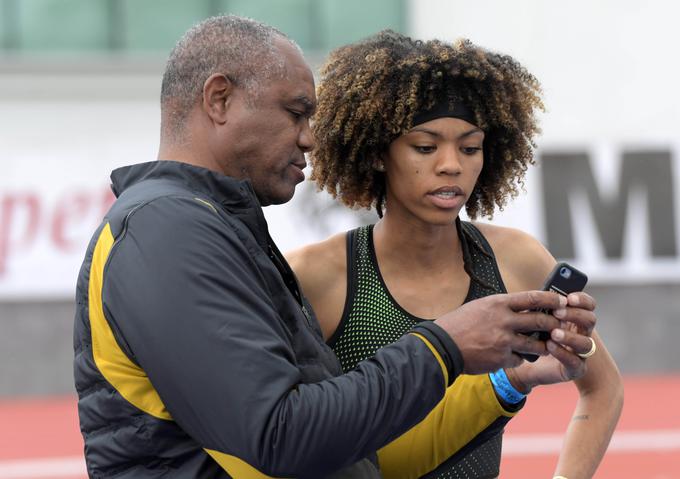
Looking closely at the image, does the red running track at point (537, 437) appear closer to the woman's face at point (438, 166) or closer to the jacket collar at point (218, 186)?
the woman's face at point (438, 166)

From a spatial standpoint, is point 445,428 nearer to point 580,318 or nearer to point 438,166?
point 580,318

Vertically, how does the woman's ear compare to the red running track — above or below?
above

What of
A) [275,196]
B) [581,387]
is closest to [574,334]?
[275,196]

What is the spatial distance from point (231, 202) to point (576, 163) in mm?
11008

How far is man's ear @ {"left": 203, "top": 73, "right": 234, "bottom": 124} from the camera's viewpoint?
2297 millimetres

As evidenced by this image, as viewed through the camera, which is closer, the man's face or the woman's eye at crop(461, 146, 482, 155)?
the man's face

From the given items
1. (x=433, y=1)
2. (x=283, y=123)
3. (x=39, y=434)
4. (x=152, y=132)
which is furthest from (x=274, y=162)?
(x=433, y=1)

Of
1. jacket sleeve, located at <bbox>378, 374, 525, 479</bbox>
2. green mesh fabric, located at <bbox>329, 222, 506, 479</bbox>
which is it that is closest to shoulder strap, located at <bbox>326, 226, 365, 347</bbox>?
green mesh fabric, located at <bbox>329, 222, 506, 479</bbox>

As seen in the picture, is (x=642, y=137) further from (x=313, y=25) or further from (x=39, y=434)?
(x=39, y=434)

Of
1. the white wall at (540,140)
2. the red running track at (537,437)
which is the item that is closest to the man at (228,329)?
the red running track at (537,437)

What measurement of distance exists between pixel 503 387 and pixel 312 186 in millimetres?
9354

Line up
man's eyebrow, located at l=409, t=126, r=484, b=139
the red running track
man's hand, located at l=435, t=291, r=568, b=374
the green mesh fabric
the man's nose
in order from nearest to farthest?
man's hand, located at l=435, t=291, r=568, b=374, the man's nose, the green mesh fabric, man's eyebrow, located at l=409, t=126, r=484, b=139, the red running track

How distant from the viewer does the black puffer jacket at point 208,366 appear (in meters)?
1.92

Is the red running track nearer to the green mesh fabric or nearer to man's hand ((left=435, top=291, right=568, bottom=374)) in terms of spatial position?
the green mesh fabric
